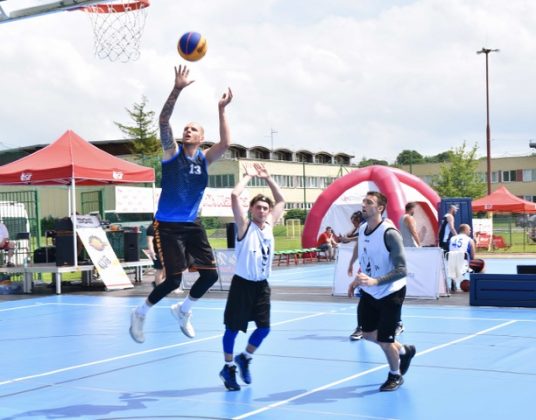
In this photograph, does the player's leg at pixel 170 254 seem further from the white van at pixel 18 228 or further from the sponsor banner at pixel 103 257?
the white van at pixel 18 228

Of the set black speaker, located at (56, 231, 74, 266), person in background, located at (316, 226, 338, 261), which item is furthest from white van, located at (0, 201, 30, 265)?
person in background, located at (316, 226, 338, 261)

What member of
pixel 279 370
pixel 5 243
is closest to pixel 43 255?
pixel 5 243

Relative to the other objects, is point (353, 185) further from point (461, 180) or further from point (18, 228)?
point (461, 180)

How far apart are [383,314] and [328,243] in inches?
925

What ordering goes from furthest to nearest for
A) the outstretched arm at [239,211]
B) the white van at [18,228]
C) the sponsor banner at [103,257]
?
the white van at [18,228] < the sponsor banner at [103,257] < the outstretched arm at [239,211]

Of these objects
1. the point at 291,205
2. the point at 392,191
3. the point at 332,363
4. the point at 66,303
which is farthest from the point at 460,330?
the point at 291,205

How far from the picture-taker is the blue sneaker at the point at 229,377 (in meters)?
7.58

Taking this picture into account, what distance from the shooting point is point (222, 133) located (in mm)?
7898

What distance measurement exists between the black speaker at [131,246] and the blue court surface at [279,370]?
→ 671cm

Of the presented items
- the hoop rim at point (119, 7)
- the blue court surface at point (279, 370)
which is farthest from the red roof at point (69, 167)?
the blue court surface at point (279, 370)

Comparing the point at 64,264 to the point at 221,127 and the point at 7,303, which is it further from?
the point at 221,127

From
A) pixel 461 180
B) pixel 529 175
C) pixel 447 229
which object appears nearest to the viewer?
pixel 447 229

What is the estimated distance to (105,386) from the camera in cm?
810

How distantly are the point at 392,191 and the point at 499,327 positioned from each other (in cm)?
1743
